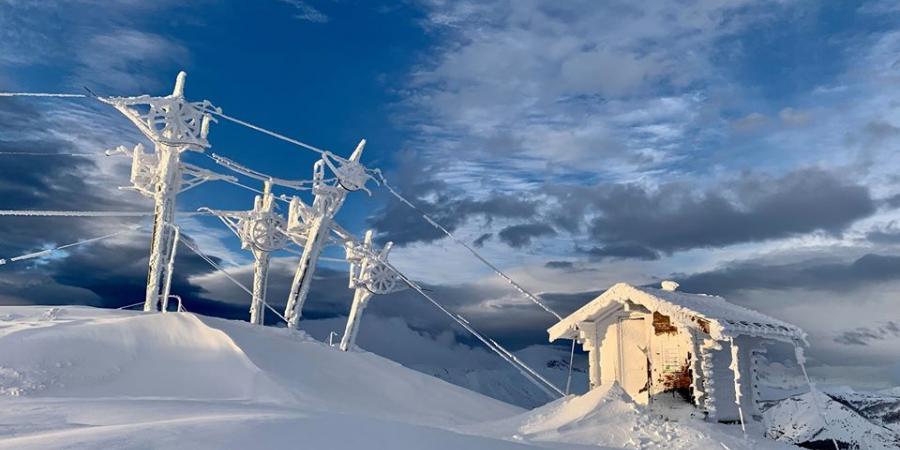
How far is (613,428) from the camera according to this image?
667 inches

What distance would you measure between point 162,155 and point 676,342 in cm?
1921

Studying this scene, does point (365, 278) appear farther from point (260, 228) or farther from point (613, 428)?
point (613, 428)

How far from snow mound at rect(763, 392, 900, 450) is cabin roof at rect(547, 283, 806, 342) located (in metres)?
9.29

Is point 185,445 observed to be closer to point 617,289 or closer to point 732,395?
point 617,289

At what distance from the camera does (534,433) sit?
55.1ft

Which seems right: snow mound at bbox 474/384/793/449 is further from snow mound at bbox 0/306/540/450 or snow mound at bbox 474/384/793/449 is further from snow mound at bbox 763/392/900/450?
snow mound at bbox 763/392/900/450

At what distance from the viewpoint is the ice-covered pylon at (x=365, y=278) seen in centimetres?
3316

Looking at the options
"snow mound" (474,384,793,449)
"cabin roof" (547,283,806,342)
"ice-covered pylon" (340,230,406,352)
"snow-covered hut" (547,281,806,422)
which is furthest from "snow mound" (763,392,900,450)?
"ice-covered pylon" (340,230,406,352)

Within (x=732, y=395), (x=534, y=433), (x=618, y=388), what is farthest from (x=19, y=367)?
(x=732, y=395)

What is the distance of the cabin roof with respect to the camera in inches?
738

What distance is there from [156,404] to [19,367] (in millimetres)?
6143

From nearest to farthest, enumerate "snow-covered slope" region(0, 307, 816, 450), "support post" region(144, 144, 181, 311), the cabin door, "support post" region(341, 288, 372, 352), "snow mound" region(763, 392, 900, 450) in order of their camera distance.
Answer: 1. "snow-covered slope" region(0, 307, 816, 450)
2. the cabin door
3. "support post" region(144, 144, 181, 311)
4. "snow mound" region(763, 392, 900, 450)
5. "support post" region(341, 288, 372, 352)

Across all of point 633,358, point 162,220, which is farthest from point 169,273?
point 633,358

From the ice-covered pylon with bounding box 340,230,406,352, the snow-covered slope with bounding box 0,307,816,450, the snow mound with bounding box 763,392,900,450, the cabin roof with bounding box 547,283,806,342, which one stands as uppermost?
the ice-covered pylon with bounding box 340,230,406,352
